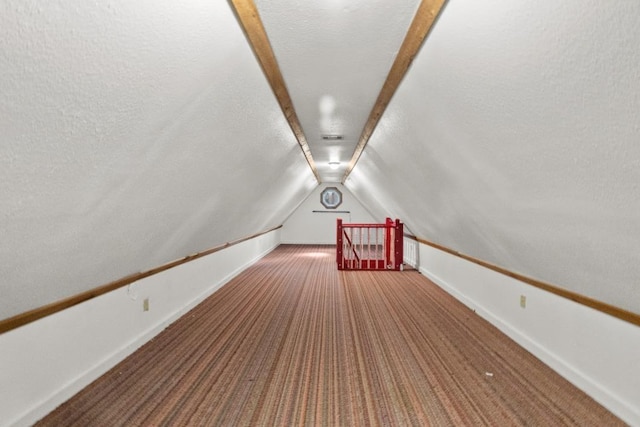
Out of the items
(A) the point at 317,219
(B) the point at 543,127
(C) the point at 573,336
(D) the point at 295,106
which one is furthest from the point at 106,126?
(A) the point at 317,219

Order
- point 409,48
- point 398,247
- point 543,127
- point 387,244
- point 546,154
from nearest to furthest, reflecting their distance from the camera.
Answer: point 543,127 < point 546,154 < point 409,48 < point 398,247 < point 387,244

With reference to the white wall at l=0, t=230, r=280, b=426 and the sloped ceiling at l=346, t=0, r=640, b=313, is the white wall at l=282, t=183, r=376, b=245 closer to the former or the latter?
the white wall at l=0, t=230, r=280, b=426

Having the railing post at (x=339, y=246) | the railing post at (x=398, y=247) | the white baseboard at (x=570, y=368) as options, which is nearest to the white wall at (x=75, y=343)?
the white baseboard at (x=570, y=368)

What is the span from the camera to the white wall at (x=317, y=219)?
460 inches

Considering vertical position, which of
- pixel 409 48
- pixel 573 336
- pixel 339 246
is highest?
pixel 409 48

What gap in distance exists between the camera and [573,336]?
2410 millimetres

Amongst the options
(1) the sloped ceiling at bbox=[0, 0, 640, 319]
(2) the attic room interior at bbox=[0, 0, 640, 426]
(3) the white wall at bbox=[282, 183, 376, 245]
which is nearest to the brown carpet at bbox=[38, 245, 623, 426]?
(2) the attic room interior at bbox=[0, 0, 640, 426]

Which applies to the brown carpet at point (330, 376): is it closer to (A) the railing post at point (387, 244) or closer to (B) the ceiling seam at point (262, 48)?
(B) the ceiling seam at point (262, 48)

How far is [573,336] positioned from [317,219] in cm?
953

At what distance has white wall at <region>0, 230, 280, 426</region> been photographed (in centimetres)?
178

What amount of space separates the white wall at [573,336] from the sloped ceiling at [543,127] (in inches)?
6.8

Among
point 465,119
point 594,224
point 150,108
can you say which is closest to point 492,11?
point 465,119

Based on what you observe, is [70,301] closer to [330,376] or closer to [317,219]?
[330,376]

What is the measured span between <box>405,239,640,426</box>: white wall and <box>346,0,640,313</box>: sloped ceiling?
17 centimetres
